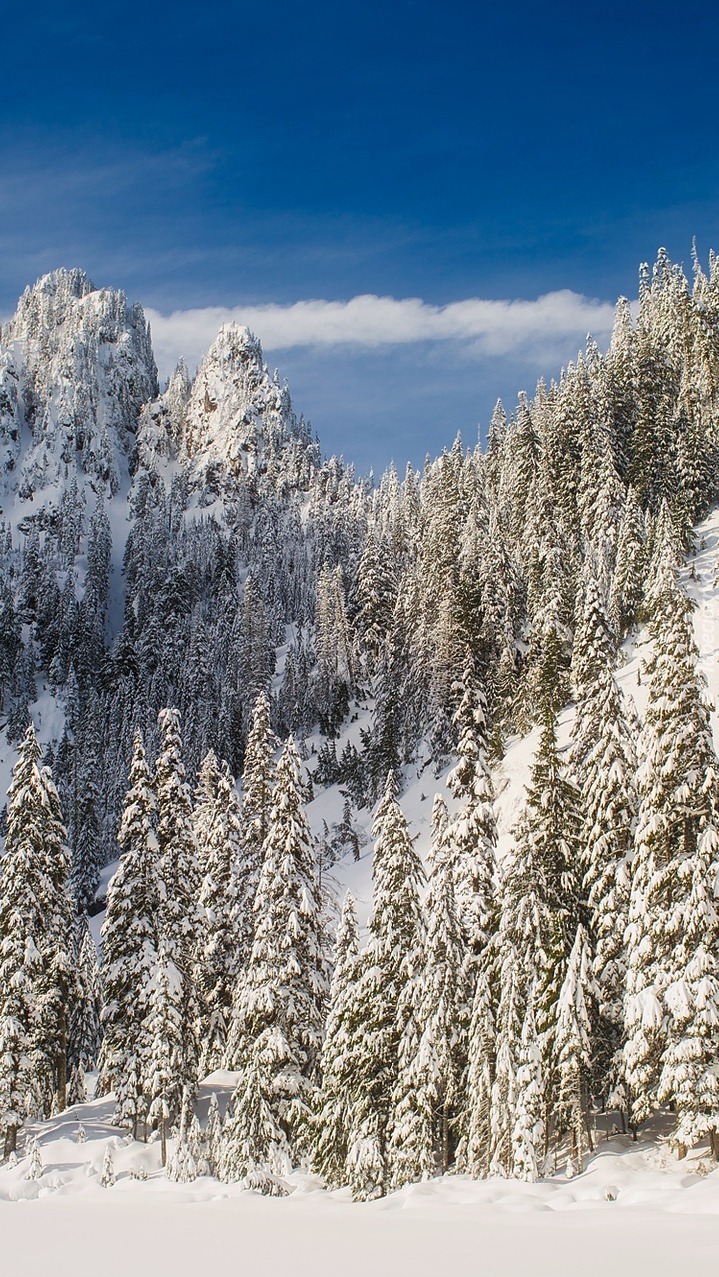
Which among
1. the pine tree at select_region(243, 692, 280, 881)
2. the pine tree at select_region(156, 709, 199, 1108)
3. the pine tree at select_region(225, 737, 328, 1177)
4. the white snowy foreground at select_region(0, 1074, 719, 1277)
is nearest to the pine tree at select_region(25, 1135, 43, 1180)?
the pine tree at select_region(156, 709, 199, 1108)

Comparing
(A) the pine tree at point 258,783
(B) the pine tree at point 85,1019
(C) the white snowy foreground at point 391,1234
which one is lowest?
(B) the pine tree at point 85,1019

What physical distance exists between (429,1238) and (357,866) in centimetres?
5709

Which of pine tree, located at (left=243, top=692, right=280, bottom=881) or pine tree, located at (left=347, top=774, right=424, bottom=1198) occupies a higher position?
pine tree, located at (left=243, top=692, right=280, bottom=881)

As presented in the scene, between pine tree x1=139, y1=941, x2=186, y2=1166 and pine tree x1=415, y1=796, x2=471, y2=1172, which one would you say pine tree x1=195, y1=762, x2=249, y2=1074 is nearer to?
pine tree x1=139, y1=941, x2=186, y2=1166

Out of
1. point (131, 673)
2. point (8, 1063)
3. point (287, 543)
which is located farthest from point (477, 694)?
point (287, 543)

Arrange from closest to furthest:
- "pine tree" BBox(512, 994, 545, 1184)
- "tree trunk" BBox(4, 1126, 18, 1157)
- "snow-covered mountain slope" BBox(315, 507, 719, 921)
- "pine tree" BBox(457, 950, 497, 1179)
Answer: "pine tree" BBox(512, 994, 545, 1184) < "pine tree" BBox(457, 950, 497, 1179) < "tree trunk" BBox(4, 1126, 18, 1157) < "snow-covered mountain slope" BBox(315, 507, 719, 921)

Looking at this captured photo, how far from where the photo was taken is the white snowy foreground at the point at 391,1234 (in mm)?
8766

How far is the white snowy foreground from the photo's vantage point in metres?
8.77

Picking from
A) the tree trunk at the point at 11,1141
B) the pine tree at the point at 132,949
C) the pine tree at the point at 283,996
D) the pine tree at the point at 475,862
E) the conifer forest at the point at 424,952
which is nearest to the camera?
the conifer forest at the point at 424,952

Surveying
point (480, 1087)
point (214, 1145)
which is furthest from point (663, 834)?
point (214, 1145)

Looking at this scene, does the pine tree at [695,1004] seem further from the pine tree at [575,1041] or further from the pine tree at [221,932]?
the pine tree at [221,932]

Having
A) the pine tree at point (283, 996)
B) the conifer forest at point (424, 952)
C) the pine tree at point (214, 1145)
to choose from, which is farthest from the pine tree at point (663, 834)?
the pine tree at point (214, 1145)

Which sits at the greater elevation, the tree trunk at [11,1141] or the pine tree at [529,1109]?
the pine tree at [529,1109]

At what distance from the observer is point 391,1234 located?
1070 centimetres
